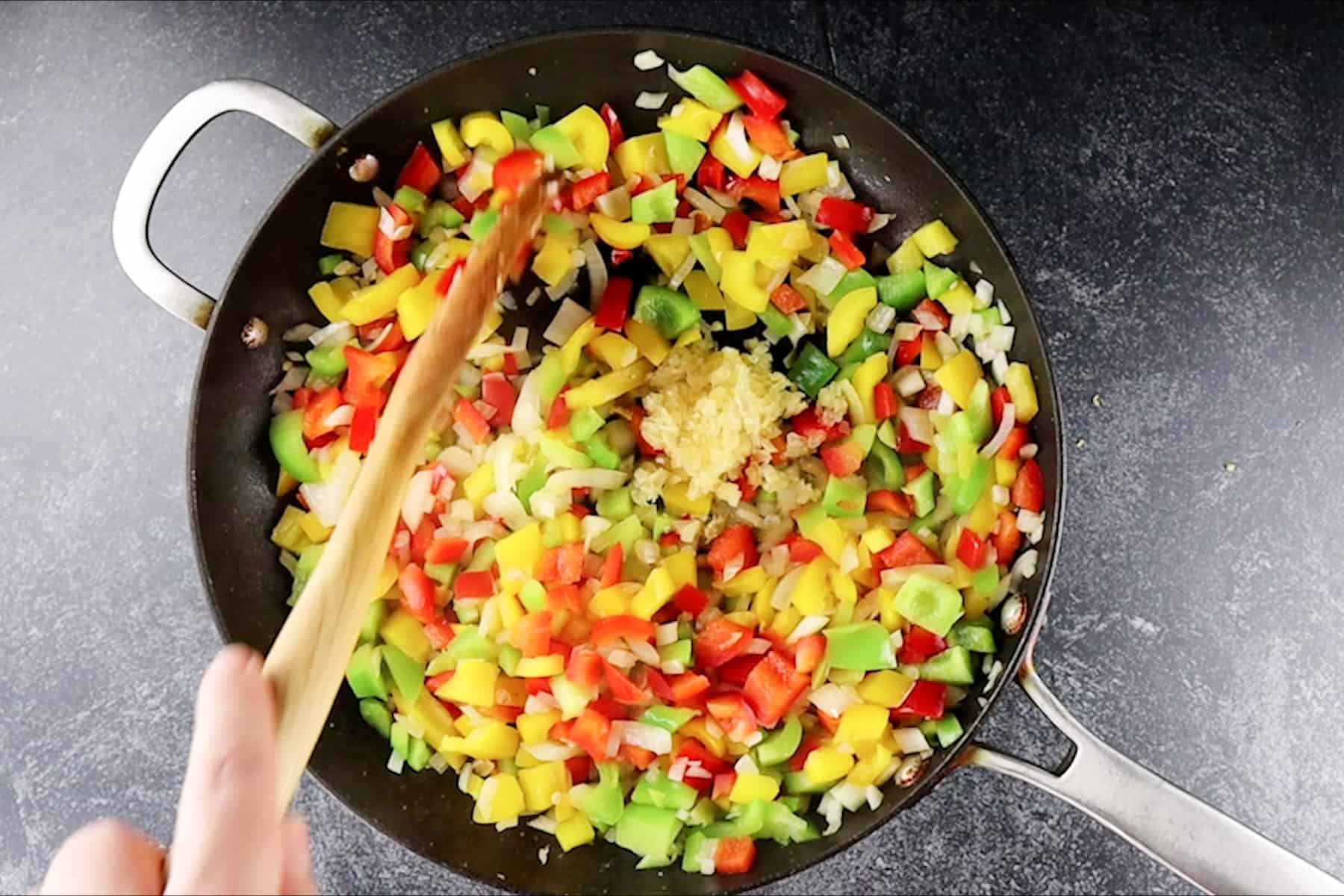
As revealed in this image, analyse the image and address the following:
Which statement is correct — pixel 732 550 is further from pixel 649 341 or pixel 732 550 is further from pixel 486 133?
pixel 486 133

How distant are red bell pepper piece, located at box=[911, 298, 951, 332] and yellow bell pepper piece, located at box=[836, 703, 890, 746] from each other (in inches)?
17.4

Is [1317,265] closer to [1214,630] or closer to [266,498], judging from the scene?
[1214,630]

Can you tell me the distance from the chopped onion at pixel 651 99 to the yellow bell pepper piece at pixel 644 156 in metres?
0.03

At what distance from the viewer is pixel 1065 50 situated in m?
1.64

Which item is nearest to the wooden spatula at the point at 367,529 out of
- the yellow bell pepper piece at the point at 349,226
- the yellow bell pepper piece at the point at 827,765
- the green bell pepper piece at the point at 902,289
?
the yellow bell pepper piece at the point at 349,226

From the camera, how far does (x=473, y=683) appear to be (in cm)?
143

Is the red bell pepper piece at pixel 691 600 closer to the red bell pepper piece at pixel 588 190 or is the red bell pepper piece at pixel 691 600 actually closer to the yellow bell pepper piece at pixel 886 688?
the yellow bell pepper piece at pixel 886 688

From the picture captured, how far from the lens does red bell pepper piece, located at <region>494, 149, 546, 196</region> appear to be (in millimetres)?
1473

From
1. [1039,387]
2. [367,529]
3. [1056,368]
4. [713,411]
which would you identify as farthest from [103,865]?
[1056,368]

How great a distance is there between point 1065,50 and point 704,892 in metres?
1.11

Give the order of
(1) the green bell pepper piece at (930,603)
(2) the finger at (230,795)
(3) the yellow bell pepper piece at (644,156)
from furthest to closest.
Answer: (3) the yellow bell pepper piece at (644,156)
(1) the green bell pepper piece at (930,603)
(2) the finger at (230,795)

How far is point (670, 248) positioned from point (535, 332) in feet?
0.64

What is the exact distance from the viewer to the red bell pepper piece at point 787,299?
1.52 metres

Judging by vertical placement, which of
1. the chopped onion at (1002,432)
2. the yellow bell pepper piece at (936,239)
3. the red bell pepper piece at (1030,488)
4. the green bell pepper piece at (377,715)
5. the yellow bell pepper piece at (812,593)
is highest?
the yellow bell pepper piece at (936,239)
